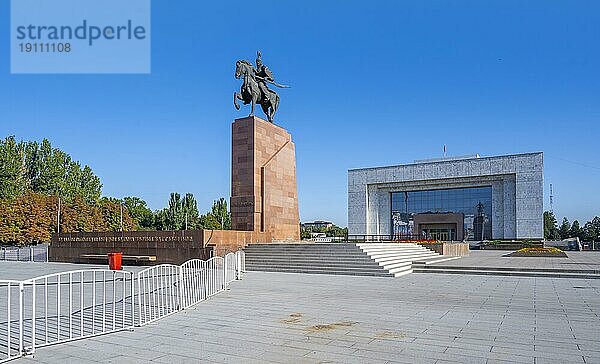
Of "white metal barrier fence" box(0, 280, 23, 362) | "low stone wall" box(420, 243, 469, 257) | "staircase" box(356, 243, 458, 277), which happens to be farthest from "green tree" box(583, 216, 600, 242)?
"white metal barrier fence" box(0, 280, 23, 362)

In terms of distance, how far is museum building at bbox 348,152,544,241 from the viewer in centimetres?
4134

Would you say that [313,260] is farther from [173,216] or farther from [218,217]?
[218,217]

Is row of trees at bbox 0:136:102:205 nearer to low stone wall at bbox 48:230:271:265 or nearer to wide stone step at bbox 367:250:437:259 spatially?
low stone wall at bbox 48:230:271:265

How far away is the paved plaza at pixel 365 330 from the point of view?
490 cm

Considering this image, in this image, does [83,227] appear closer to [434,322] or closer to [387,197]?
[387,197]

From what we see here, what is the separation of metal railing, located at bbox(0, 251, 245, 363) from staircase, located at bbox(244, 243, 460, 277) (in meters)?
3.96

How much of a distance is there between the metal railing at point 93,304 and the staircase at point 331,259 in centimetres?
396

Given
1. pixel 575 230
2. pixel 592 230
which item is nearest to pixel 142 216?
pixel 592 230

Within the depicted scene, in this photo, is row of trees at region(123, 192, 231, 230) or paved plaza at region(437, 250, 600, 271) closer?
paved plaza at region(437, 250, 600, 271)

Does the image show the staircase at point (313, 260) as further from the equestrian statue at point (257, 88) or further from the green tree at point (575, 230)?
the green tree at point (575, 230)

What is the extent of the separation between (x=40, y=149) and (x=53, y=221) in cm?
999

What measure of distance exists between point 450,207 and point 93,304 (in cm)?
4375

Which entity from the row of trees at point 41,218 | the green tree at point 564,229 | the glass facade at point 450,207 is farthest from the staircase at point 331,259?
the green tree at point 564,229

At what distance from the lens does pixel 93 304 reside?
287 inches
